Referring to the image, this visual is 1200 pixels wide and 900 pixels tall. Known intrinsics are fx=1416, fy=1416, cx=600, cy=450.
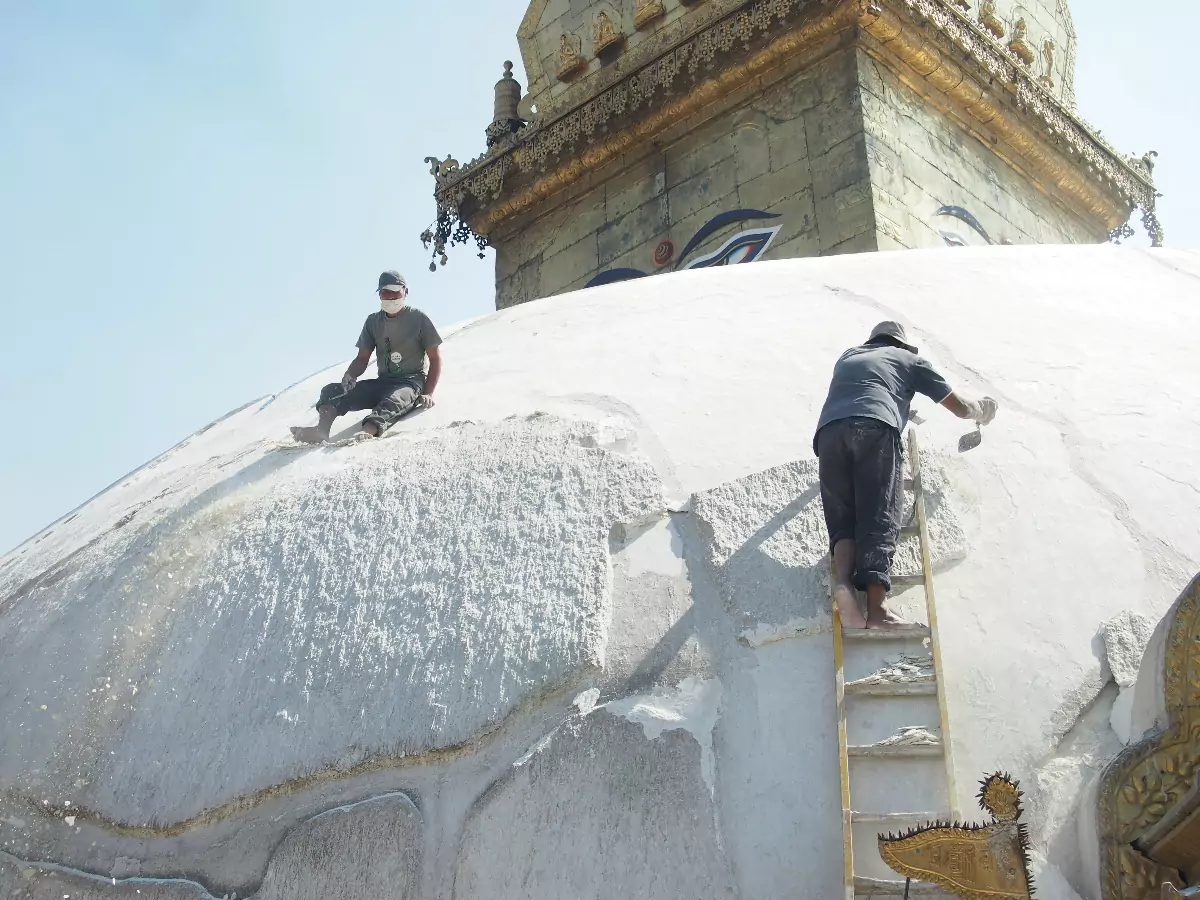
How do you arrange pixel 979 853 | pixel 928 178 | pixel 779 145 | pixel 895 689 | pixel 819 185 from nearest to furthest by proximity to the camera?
pixel 979 853
pixel 895 689
pixel 819 185
pixel 928 178
pixel 779 145

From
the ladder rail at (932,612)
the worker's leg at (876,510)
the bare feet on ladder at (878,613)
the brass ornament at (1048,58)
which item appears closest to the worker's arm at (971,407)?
the ladder rail at (932,612)

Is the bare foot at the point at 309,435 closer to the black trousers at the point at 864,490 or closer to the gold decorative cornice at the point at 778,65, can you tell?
the black trousers at the point at 864,490

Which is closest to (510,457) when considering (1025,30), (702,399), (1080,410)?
(702,399)

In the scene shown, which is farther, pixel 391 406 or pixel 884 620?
pixel 391 406

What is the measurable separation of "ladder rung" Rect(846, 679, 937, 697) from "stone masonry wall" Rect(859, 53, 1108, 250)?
585 cm

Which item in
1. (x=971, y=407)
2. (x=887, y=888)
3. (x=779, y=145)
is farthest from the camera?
(x=779, y=145)

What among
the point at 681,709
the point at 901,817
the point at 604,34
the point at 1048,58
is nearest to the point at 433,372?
the point at 681,709

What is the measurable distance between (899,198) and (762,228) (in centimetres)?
89

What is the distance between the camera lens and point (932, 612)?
9.71 feet

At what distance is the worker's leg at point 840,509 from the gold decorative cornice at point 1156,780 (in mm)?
629

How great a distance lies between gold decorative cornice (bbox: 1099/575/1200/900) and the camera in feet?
7.79

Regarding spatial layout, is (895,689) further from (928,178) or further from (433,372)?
(928,178)

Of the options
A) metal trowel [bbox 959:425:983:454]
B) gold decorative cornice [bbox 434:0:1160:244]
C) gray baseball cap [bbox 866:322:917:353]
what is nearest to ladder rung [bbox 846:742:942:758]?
metal trowel [bbox 959:425:983:454]

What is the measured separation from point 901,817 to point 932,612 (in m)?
0.49
